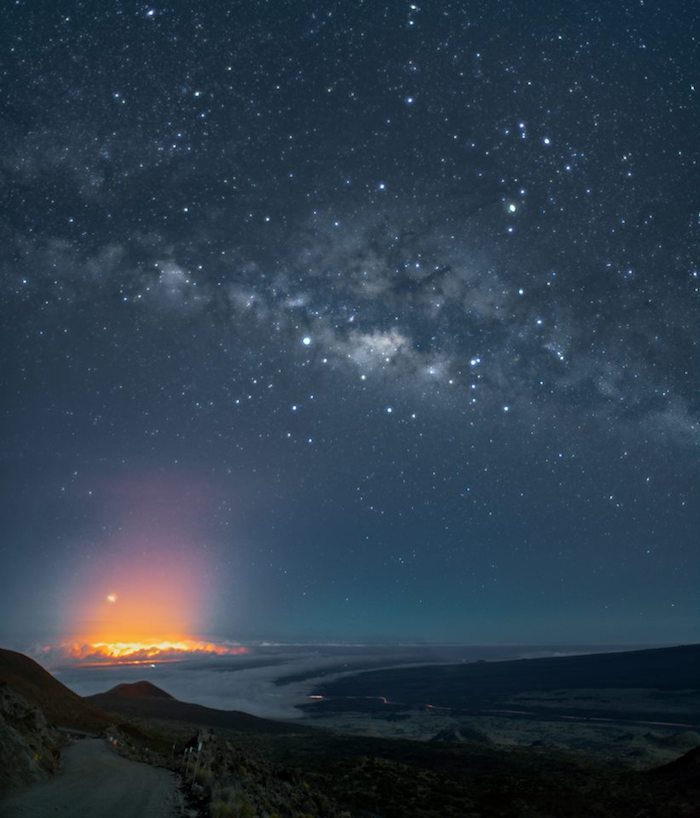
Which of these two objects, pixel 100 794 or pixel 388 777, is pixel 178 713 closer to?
pixel 388 777

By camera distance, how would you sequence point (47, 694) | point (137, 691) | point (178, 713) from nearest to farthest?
point (47, 694) < point (178, 713) < point (137, 691)

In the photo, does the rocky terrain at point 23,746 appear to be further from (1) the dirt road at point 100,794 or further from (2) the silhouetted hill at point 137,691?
(2) the silhouetted hill at point 137,691

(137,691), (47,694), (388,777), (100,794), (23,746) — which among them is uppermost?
(23,746)

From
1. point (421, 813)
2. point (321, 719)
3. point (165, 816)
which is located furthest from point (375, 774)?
point (321, 719)

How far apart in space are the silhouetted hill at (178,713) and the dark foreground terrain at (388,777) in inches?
778

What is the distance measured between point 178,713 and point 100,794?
75760mm

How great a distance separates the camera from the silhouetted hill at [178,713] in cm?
7000

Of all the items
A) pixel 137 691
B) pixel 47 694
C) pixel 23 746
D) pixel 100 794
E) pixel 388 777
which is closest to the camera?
pixel 100 794

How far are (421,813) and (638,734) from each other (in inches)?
2239

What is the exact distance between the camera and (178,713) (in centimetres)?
7912

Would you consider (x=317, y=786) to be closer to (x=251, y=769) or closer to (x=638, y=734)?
(x=251, y=769)

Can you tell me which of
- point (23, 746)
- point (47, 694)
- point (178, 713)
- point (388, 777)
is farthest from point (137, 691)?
point (23, 746)

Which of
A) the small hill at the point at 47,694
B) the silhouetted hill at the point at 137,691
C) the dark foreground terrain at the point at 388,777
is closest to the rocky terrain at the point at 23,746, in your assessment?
the dark foreground terrain at the point at 388,777

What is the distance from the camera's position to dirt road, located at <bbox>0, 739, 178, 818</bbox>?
1234cm
